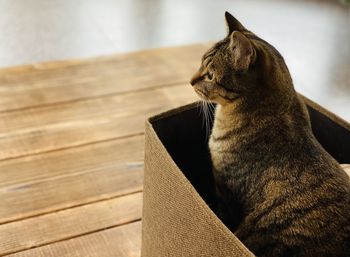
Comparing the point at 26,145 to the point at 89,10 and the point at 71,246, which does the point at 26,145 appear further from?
the point at 89,10

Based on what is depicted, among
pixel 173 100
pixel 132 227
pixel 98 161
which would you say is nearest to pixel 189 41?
pixel 173 100

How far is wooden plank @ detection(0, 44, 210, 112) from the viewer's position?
170 cm

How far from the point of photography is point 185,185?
0.82m

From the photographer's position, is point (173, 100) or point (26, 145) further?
point (173, 100)

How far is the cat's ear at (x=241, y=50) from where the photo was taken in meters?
0.92

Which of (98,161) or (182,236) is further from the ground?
(182,236)

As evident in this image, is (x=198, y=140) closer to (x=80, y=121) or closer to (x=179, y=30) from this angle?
(x=80, y=121)

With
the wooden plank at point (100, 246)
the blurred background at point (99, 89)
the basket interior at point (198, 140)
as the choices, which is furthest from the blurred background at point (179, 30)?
the wooden plank at point (100, 246)

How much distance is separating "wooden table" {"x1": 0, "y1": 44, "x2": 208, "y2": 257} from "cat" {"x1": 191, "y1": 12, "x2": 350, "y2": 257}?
0.38 m

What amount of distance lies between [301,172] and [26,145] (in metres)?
0.87

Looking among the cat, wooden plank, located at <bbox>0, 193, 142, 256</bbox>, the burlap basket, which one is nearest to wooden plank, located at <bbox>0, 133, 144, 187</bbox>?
wooden plank, located at <bbox>0, 193, 142, 256</bbox>

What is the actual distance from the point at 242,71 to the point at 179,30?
1575 mm

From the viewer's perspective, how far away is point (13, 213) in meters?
1.29

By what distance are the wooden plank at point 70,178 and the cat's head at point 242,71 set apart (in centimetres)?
49
